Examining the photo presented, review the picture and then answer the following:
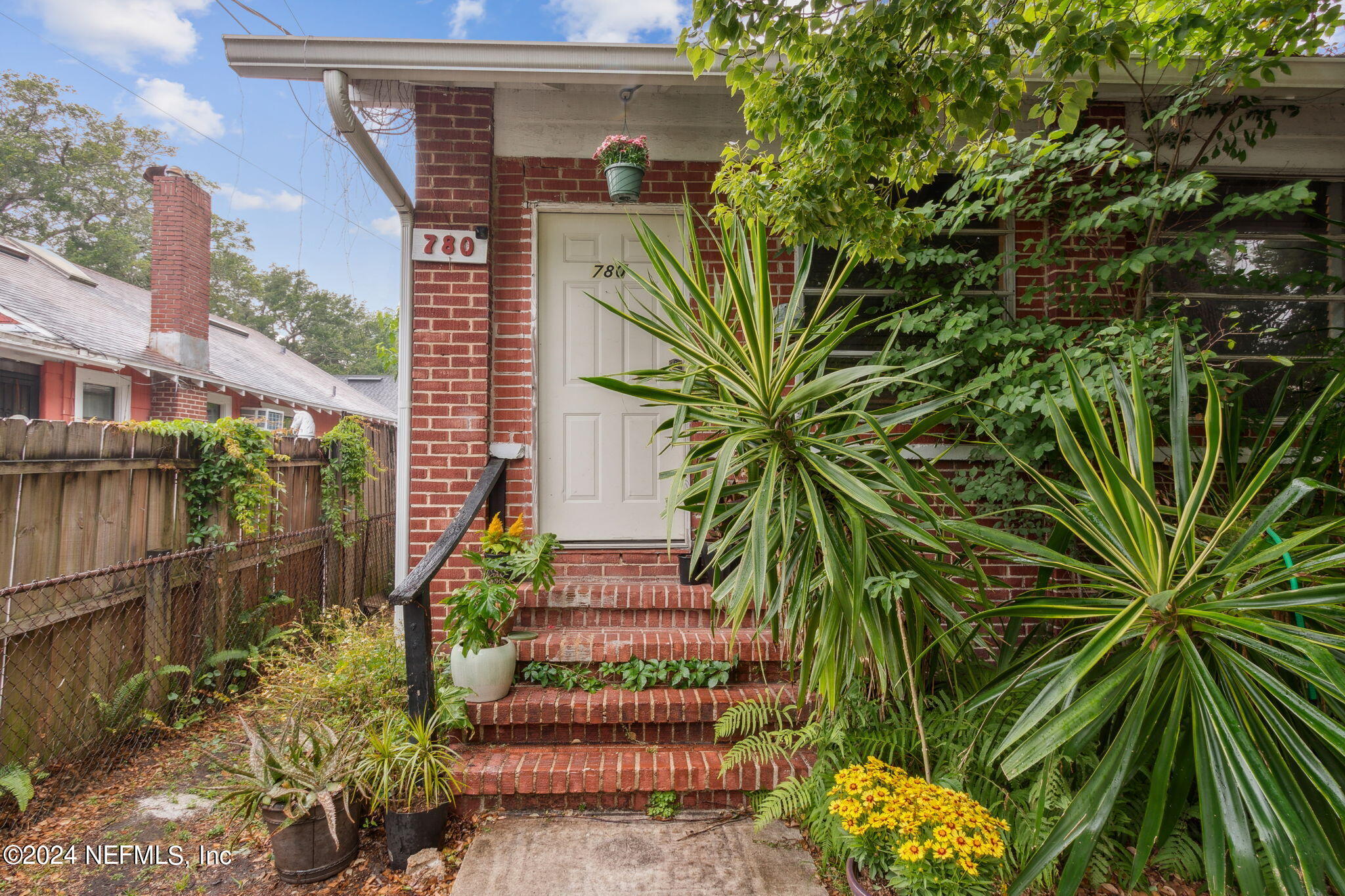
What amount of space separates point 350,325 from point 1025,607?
1292 inches

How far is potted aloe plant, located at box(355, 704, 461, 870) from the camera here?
2125mm

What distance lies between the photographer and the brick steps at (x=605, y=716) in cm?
253

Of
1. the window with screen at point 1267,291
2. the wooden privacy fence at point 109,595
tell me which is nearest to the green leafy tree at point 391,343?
the wooden privacy fence at point 109,595

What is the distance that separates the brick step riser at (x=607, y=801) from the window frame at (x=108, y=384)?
881cm

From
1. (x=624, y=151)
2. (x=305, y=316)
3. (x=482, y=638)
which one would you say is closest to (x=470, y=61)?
(x=624, y=151)

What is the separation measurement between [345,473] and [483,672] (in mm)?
3270

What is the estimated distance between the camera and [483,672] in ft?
8.25

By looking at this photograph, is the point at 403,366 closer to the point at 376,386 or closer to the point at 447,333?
the point at 447,333

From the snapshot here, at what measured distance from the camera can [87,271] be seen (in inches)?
420

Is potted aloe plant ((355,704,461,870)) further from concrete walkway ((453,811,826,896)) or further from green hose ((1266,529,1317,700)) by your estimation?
green hose ((1266,529,1317,700))

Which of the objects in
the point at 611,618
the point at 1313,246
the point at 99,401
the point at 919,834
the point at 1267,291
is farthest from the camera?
the point at 99,401

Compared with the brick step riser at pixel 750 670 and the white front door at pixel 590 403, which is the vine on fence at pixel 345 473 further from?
the brick step riser at pixel 750 670

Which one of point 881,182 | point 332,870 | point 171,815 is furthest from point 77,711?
point 881,182

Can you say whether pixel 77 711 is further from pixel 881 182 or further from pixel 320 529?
pixel 881 182
